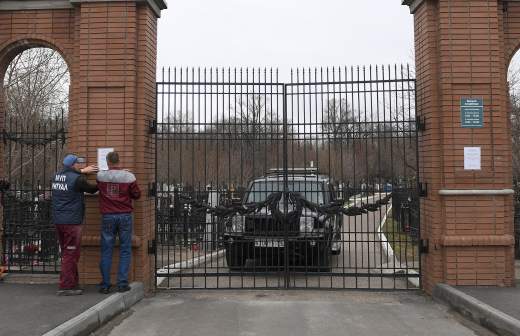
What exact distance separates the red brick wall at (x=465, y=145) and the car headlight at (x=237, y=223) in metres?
2.83

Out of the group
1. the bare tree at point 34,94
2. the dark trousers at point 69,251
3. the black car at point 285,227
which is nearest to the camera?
the dark trousers at point 69,251

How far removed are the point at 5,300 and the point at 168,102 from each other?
3.53 meters

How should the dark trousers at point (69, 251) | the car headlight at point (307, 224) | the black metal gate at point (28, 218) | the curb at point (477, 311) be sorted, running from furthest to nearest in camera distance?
1. the car headlight at point (307, 224)
2. the black metal gate at point (28, 218)
3. the dark trousers at point (69, 251)
4. the curb at point (477, 311)

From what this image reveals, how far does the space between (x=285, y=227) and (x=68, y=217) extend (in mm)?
3092

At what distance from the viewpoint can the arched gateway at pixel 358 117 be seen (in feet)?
22.7

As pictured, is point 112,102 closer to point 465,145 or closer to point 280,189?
point 280,189

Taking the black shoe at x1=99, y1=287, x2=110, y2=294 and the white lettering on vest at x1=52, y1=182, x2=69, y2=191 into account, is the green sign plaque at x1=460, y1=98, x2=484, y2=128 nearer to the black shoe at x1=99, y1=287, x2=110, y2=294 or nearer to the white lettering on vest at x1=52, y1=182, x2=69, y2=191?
the black shoe at x1=99, y1=287, x2=110, y2=294

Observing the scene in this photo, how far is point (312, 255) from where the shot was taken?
7.98 meters

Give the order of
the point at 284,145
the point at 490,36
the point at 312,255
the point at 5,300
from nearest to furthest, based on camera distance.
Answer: the point at 5,300, the point at 490,36, the point at 284,145, the point at 312,255

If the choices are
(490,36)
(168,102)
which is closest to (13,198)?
(168,102)

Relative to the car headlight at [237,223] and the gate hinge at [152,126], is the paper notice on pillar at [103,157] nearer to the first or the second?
the gate hinge at [152,126]

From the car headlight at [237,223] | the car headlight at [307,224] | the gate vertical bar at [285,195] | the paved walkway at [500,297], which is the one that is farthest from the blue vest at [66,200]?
the paved walkway at [500,297]

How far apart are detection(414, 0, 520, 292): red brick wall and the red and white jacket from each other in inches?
167

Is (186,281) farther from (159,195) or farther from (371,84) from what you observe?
(371,84)
